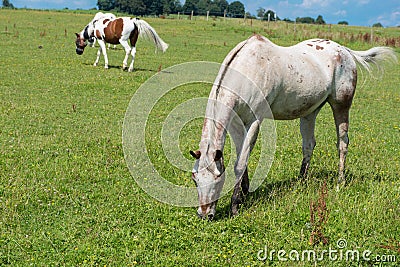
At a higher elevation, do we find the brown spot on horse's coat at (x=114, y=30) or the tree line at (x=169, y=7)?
the tree line at (x=169, y=7)

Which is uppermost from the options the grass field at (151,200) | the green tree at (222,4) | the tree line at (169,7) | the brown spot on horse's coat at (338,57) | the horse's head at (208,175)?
the green tree at (222,4)

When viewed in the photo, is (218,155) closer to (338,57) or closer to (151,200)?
(151,200)

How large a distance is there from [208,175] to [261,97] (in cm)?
127

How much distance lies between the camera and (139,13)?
79688mm

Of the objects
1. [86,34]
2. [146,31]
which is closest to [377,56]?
[146,31]

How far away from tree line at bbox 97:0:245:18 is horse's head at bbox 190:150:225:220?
1941 inches

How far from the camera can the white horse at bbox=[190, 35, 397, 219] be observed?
16.6 feet

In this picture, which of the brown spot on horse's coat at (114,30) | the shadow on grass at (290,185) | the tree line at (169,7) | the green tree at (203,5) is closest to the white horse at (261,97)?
the shadow on grass at (290,185)

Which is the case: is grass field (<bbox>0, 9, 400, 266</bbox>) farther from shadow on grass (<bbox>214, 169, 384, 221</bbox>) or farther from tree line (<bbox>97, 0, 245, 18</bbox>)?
tree line (<bbox>97, 0, 245, 18</bbox>)

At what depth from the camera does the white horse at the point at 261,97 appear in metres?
5.05

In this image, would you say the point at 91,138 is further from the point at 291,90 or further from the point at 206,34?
the point at 206,34

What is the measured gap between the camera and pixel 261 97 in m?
5.48

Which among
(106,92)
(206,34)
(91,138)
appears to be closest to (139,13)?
(206,34)

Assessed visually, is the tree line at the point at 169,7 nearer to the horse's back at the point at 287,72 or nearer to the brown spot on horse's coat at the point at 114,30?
the brown spot on horse's coat at the point at 114,30
